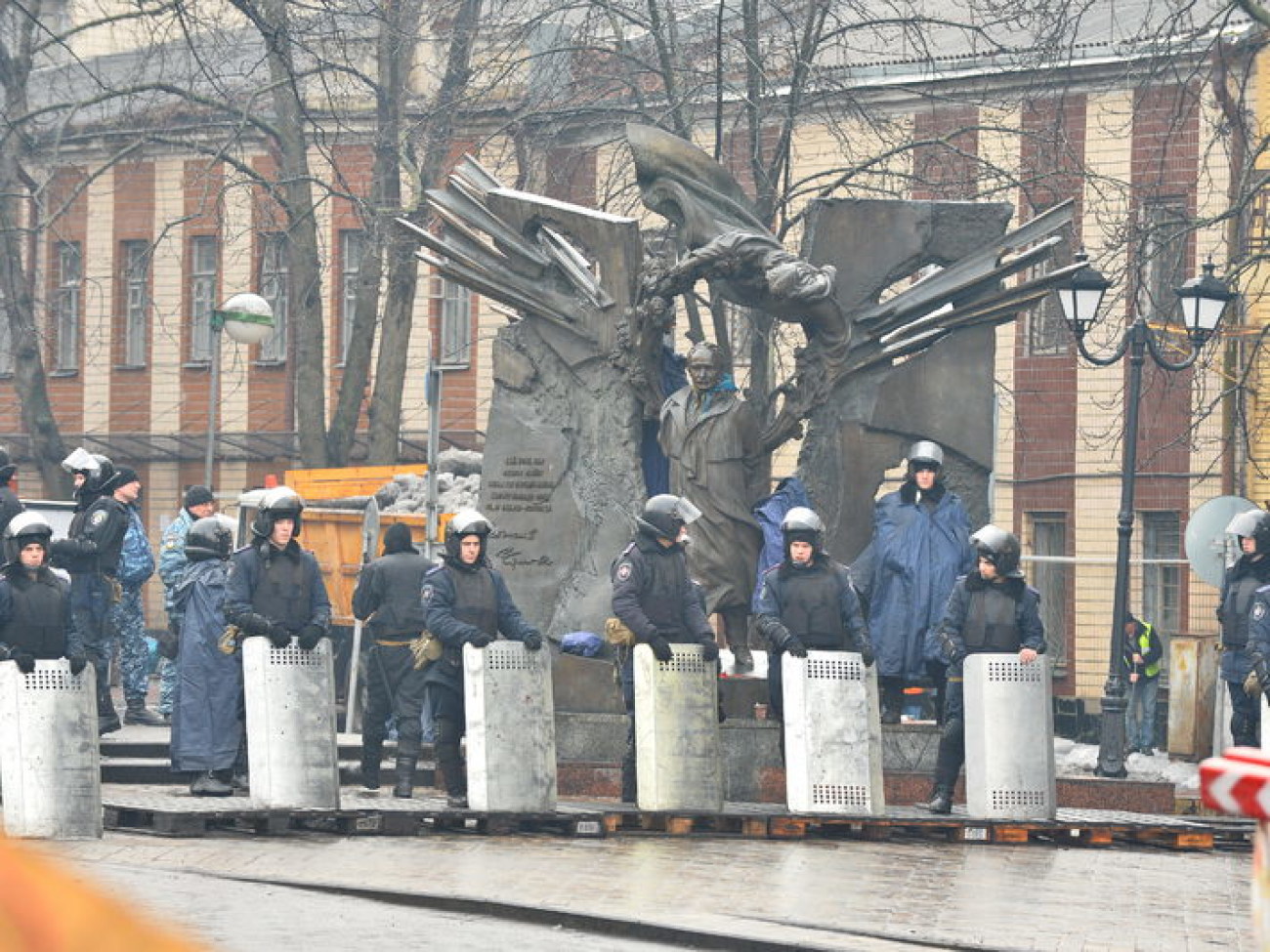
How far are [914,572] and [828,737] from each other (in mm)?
2175

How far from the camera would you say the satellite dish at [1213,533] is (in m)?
19.4

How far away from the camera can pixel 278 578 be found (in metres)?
13.3

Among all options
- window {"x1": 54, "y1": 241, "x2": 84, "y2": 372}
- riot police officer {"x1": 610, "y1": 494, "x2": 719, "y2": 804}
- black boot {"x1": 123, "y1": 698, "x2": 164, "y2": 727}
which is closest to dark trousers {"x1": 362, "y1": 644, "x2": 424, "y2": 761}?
riot police officer {"x1": 610, "y1": 494, "x2": 719, "y2": 804}

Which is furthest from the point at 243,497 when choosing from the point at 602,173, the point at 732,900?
the point at 732,900

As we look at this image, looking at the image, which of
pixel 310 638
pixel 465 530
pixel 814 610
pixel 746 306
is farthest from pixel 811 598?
pixel 746 306

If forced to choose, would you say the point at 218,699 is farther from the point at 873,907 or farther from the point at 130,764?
the point at 873,907

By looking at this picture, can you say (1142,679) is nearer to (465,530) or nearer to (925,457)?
(925,457)

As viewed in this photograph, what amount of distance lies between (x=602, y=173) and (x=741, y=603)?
12.2m

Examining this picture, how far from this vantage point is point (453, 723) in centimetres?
1339

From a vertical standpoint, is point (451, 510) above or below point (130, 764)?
above

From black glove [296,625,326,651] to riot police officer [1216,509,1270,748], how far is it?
602 centimetres

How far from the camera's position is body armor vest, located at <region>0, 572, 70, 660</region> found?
1252cm

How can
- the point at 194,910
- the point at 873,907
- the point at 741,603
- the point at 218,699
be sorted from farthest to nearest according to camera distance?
1. the point at 741,603
2. the point at 218,699
3. the point at 873,907
4. the point at 194,910

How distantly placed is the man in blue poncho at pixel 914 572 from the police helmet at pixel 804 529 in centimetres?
123
